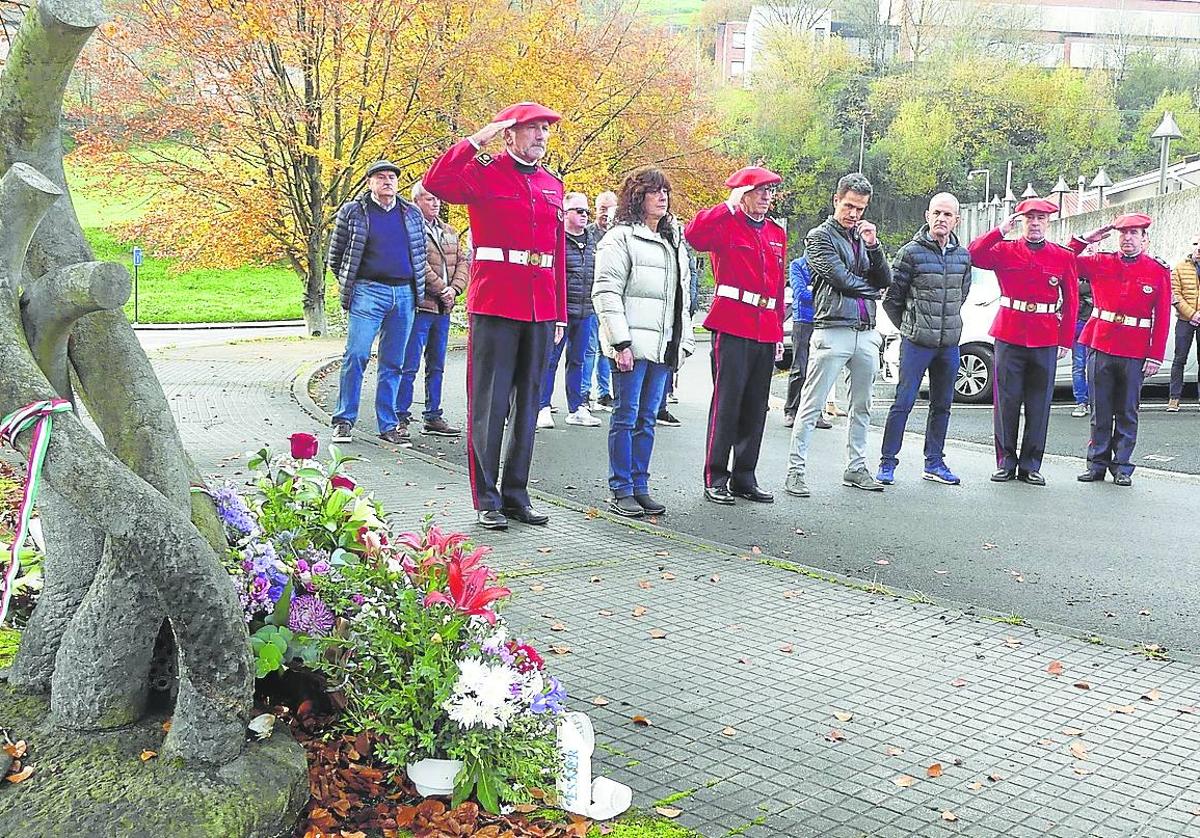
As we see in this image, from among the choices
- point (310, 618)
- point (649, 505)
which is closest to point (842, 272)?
point (649, 505)

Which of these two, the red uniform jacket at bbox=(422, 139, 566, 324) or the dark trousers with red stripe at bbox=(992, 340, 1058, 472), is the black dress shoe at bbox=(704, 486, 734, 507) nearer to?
the red uniform jacket at bbox=(422, 139, 566, 324)

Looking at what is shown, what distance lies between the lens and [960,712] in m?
4.82

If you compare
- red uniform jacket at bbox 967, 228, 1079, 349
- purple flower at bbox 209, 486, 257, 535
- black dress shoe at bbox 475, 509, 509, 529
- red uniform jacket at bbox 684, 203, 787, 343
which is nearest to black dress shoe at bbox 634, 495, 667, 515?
black dress shoe at bbox 475, 509, 509, 529

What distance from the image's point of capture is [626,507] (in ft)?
27.7

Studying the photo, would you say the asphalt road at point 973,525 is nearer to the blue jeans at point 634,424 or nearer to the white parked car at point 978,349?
the blue jeans at point 634,424

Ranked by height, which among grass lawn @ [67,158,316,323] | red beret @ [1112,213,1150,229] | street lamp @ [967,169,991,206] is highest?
street lamp @ [967,169,991,206]

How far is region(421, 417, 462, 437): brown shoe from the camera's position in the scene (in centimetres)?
1201

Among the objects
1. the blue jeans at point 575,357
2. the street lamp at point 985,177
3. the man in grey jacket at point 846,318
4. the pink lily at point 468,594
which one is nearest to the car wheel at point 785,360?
the blue jeans at point 575,357

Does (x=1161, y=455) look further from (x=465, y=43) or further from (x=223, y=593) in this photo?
(x=465, y=43)

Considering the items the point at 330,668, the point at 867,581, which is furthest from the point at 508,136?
the point at 330,668

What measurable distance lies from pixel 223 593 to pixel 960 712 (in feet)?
9.07

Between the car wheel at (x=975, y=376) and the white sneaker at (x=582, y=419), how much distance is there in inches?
205

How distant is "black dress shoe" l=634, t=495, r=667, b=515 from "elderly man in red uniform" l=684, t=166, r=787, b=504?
648 mm

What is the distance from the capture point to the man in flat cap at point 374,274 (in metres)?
11.0
